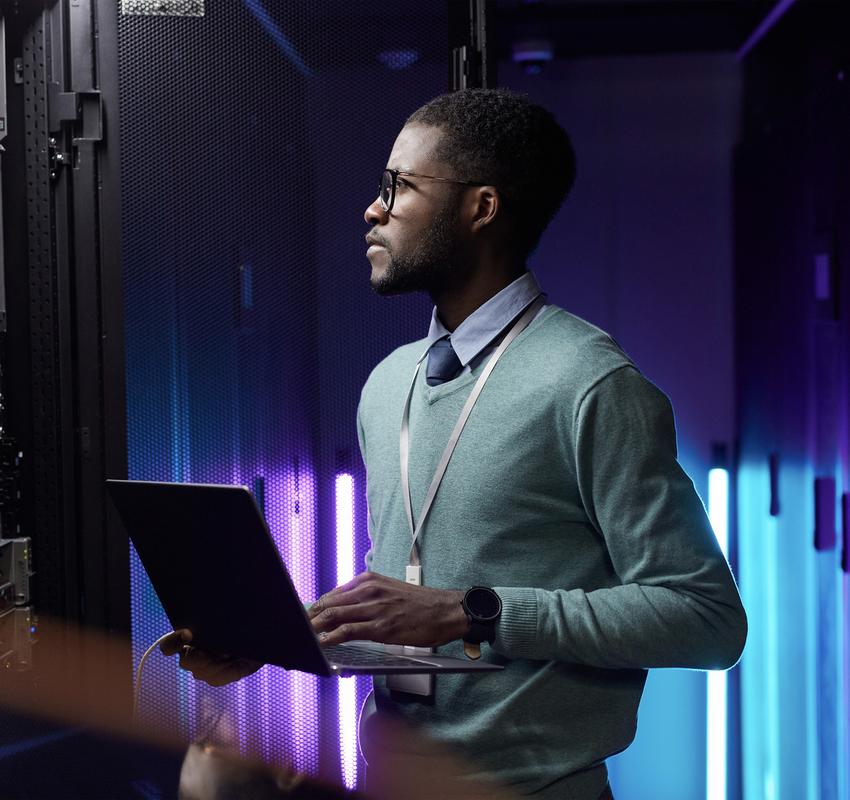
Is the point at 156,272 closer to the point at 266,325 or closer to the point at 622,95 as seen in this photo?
the point at 266,325

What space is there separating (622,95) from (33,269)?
5.88 feet

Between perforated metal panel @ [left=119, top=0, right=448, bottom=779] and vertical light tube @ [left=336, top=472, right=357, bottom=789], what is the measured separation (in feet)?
0.07

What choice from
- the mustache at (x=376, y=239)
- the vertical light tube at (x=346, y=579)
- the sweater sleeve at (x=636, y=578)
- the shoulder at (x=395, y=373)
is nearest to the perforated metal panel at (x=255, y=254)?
the vertical light tube at (x=346, y=579)

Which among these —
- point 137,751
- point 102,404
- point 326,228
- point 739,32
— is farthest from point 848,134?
point 137,751

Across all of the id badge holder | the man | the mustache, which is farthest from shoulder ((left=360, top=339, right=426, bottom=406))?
the id badge holder

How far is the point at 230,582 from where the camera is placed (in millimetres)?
1049

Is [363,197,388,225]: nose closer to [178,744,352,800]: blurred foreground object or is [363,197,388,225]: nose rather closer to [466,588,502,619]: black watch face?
[466,588,502,619]: black watch face

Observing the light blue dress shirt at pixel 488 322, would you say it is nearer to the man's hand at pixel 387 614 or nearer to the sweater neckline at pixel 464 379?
the sweater neckline at pixel 464 379

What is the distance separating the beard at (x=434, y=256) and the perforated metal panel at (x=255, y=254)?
1.80 ft

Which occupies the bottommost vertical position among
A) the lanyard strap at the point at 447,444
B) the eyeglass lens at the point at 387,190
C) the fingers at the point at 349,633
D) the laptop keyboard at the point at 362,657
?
the laptop keyboard at the point at 362,657

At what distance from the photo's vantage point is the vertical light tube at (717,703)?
2658 mm

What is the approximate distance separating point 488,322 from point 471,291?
77mm

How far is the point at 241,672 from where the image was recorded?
3.99ft

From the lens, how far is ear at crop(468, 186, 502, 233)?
4.48 ft
